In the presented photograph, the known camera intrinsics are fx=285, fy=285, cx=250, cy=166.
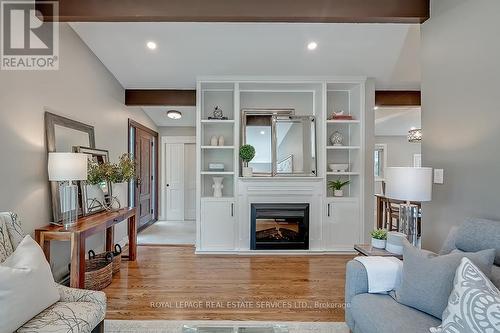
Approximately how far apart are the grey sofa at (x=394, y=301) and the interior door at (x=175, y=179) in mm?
5367

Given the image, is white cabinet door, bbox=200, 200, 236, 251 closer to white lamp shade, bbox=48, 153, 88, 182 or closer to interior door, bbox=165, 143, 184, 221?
white lamp shade, bbox=48, 153, 88, 182

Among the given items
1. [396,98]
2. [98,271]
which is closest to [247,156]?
[98,271]

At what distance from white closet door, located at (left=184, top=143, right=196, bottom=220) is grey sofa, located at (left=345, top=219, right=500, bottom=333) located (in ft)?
17.3

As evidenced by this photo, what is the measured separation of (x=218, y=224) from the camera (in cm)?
432

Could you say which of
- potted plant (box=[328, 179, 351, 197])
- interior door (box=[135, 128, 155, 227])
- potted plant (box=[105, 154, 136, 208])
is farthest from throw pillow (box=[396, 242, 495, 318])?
interior door (box=[135, 128, 155, 227])

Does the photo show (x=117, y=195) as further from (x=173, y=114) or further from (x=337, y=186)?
(x=337, y=186)

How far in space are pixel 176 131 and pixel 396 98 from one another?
470cm

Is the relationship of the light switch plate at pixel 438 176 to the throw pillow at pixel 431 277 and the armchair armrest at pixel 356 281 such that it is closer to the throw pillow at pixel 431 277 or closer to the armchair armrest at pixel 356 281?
the throw pillow at pixel 431 277

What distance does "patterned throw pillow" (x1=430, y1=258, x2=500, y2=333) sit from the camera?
1.26 meters

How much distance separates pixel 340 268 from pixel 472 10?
9.81 feet

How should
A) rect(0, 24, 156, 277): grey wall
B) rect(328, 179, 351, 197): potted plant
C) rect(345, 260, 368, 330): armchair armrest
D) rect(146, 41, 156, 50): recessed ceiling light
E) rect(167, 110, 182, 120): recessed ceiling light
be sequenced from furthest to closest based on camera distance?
rect(167, 110, 182, 120): recessed ceiling light → rect(328, 179, 351, 197): potted plant → rect(146, 41, 156, 50): recessed ceiling light → rect(0, 24, 156, 277): grey wall → rect(345, 260, 368, 330): armchair armrest

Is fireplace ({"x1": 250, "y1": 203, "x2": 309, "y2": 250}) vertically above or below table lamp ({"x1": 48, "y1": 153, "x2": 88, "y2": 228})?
below

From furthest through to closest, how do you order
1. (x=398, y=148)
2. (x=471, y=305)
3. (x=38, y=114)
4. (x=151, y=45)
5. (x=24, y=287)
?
(x=398, y=148) → (x=151, y=45) → (x=38, y=114) → (x=24, y=287) → (x=471, y=305)

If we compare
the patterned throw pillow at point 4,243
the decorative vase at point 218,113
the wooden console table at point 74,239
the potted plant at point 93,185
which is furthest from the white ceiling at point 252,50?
the patterned throw pillow at point 4,243
